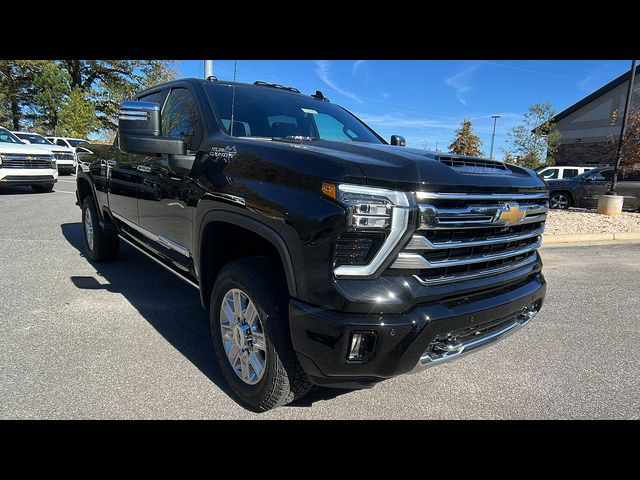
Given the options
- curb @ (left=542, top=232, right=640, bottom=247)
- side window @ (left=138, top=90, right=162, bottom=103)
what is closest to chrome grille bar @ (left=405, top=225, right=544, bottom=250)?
side window @ (left=138, top=90, right=162, bottom=103)

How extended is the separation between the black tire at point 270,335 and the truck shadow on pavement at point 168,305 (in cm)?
26

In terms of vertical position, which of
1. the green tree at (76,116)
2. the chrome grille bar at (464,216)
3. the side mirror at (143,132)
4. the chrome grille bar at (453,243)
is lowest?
the chrome grille bar at (453,243)

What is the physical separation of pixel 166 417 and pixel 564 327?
3.46m

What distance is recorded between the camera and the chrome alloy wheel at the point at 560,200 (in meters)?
13.9

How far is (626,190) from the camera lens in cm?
1335

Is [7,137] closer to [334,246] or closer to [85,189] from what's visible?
[85,189]

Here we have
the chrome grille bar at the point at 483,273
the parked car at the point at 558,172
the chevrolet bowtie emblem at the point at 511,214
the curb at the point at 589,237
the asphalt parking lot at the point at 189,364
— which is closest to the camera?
the chrome grille bar at the point at 483,273

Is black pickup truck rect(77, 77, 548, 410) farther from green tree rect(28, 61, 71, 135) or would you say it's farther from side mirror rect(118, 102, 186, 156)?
green tree rect(28, 61, 71, 135)

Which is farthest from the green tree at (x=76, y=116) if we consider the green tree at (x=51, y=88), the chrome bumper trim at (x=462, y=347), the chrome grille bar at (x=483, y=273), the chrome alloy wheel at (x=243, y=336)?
the chrome bumper trim at (x=462, y=347)

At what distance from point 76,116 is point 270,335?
1276 inches

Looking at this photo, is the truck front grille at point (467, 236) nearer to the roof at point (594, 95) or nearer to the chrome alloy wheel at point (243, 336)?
the chrome alloy wheel at point (243, 336)

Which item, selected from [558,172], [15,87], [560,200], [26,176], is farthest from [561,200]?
[15,87]

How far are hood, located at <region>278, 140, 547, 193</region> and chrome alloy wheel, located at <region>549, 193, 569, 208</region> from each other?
13.4 m
